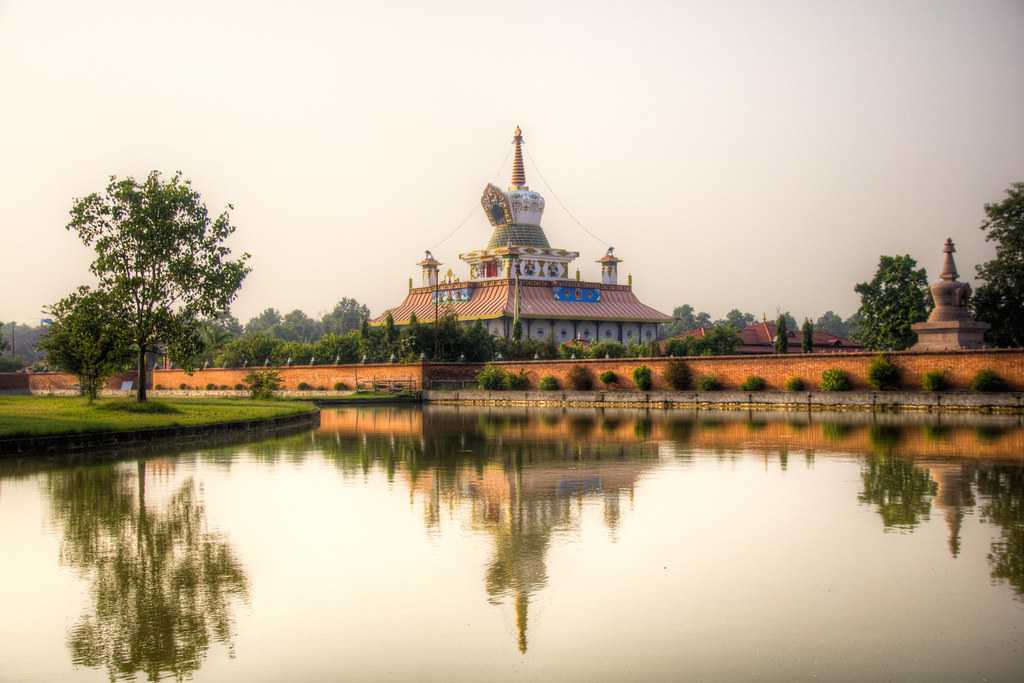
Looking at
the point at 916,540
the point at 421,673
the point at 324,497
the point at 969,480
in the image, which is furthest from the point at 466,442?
the point at 421,673

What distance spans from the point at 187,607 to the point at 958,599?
5.54 meters

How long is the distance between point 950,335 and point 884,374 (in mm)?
2478

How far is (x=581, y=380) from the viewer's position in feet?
156

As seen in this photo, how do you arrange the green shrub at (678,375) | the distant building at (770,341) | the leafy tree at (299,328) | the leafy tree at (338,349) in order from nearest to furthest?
1. the green shrub at (678,375)
2. the leafy tree at (338,349)
3. the distant building at (770,341)
4. the leafy tree at (299,328)

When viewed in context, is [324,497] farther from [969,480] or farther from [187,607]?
[969,480]

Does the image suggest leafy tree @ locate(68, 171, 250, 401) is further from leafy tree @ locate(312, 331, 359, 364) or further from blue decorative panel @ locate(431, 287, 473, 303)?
blue decorative panel @ locate(431, 287, 473, 303)

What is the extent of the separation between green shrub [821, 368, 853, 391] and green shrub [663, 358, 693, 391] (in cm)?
700

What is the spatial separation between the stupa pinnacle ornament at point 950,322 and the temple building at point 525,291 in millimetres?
39328

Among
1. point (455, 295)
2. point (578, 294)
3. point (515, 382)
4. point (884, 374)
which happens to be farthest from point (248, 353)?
point (884, 374)

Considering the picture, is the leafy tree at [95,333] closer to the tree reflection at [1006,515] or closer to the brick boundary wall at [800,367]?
the brick boundary wall at [800,367]

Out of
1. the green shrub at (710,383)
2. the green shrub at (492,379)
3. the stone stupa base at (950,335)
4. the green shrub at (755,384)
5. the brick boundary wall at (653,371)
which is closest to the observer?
the brick boundary wall at (653,371)

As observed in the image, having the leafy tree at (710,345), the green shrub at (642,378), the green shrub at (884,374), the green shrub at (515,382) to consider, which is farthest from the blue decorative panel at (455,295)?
the green shrub at (884,374)

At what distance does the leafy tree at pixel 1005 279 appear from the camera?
43.3 m

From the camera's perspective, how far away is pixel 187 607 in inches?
305
